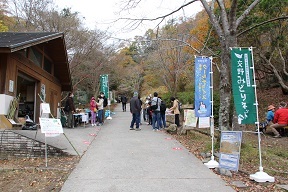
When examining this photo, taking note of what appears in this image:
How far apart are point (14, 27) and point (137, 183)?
2000cm

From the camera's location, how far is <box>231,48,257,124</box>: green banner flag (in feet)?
20.4

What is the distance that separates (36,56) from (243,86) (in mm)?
9089

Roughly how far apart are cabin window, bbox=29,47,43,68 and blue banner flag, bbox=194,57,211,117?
22.9 ft

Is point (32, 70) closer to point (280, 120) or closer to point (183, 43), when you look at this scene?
point (183, 43)

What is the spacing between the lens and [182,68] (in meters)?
20.1

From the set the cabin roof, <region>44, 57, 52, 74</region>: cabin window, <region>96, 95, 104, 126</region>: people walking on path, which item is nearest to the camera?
the cabin roof

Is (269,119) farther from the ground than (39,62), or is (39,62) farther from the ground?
(39,62)

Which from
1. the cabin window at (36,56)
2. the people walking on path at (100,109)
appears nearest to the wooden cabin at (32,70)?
the cabin window at (36,56)

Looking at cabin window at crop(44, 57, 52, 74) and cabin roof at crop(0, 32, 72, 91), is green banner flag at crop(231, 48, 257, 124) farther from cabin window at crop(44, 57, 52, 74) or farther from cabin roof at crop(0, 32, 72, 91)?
cabin window at crop(44, 57, 52, 74)

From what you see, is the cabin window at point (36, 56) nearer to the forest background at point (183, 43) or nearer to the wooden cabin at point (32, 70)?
the wooden cabin at point (32, 70)

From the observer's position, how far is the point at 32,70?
35.6 ft

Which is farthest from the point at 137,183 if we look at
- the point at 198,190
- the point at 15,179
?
the point at 15,179

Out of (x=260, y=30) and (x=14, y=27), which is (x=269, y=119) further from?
(x=14, y=27)

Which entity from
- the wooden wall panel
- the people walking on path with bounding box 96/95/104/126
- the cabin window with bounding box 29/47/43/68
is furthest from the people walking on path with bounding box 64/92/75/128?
the cabin window with bounding box 29/47/43/68
